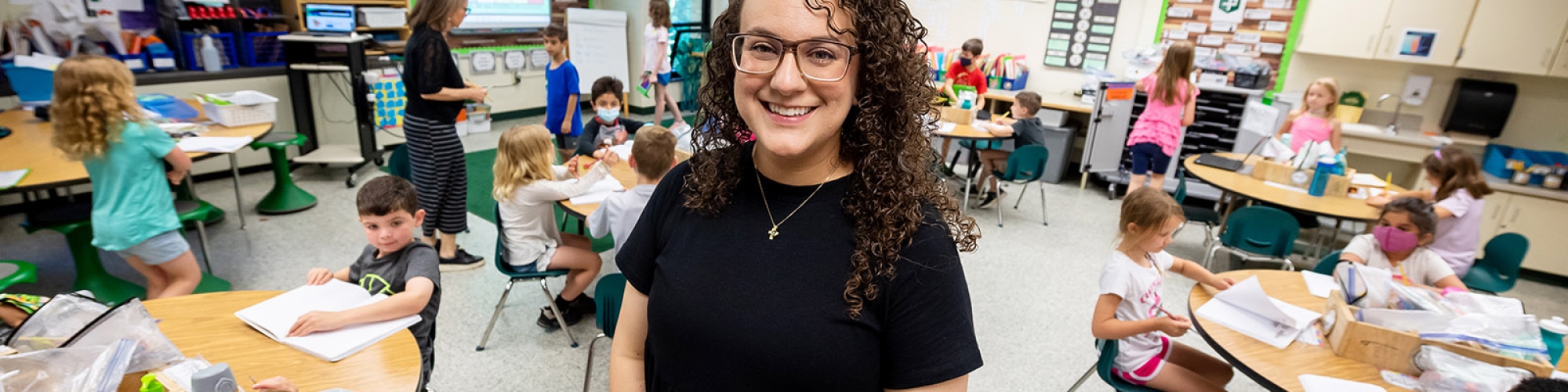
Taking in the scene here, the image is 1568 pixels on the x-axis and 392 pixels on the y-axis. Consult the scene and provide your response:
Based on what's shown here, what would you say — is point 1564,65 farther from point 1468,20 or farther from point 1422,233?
point 1422,233

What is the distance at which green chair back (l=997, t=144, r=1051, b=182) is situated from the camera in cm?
461

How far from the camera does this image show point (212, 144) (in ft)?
11.1

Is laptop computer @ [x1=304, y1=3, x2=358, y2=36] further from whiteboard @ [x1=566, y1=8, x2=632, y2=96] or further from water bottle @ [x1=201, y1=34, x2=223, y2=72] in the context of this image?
whiteboard @ [x1=566, y1=8, x2=632, y2=96]

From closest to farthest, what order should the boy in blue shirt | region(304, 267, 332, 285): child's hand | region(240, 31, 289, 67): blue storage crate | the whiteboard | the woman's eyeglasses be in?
the woman's eyeglasses
region(304, 267, 332, 285): child's hand
the boy in blue shirt
region(240, 31, 289, 67): blue storage crate
the whiteboard

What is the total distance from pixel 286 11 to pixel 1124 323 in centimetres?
586

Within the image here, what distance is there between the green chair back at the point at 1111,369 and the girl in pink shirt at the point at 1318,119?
3.03 m

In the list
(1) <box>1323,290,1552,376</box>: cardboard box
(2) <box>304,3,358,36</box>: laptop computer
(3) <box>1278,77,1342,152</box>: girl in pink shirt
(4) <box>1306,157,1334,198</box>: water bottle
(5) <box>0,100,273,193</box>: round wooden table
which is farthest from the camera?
(2) <box>304,3,358,36</box>: laptop computer

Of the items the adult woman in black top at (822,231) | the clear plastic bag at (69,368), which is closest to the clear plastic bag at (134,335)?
the clear plastic bag at (69,368)

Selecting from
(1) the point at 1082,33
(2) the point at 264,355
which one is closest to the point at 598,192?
(2) the point at 264,355

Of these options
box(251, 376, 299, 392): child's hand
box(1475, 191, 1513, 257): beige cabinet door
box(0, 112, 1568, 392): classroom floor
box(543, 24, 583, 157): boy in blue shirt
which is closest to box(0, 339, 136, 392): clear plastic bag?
box(251, 376, 299, 392): child's hand

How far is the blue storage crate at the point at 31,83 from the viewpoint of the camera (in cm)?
396

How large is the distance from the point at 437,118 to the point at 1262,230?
3899mm

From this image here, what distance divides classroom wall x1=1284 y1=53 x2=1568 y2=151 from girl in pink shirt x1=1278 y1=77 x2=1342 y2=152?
106 cm

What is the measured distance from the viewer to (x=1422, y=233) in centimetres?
263
